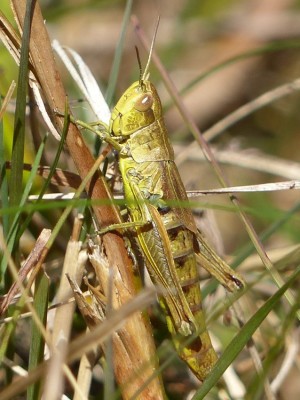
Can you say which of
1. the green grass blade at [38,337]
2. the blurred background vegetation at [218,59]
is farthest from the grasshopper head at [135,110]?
the blurred background vegetation at [218,59]

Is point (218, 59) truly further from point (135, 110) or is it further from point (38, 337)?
point (38, 337)

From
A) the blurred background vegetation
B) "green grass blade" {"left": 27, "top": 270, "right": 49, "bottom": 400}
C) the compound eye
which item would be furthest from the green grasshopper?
the blurred background vegetation

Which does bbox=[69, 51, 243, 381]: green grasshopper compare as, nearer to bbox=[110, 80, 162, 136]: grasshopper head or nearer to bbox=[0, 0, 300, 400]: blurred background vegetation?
bbox=[110, 80, 162, 136]: grasshopper head


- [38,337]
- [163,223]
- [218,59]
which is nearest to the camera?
[38,337]

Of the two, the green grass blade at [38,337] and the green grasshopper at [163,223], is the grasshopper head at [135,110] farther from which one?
the green grass blade at [38,337]

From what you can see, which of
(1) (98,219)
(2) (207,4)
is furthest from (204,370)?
(2) (207,4)

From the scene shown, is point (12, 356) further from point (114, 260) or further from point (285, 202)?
point (285, 202)

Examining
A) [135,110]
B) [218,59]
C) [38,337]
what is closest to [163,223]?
[135,110]
